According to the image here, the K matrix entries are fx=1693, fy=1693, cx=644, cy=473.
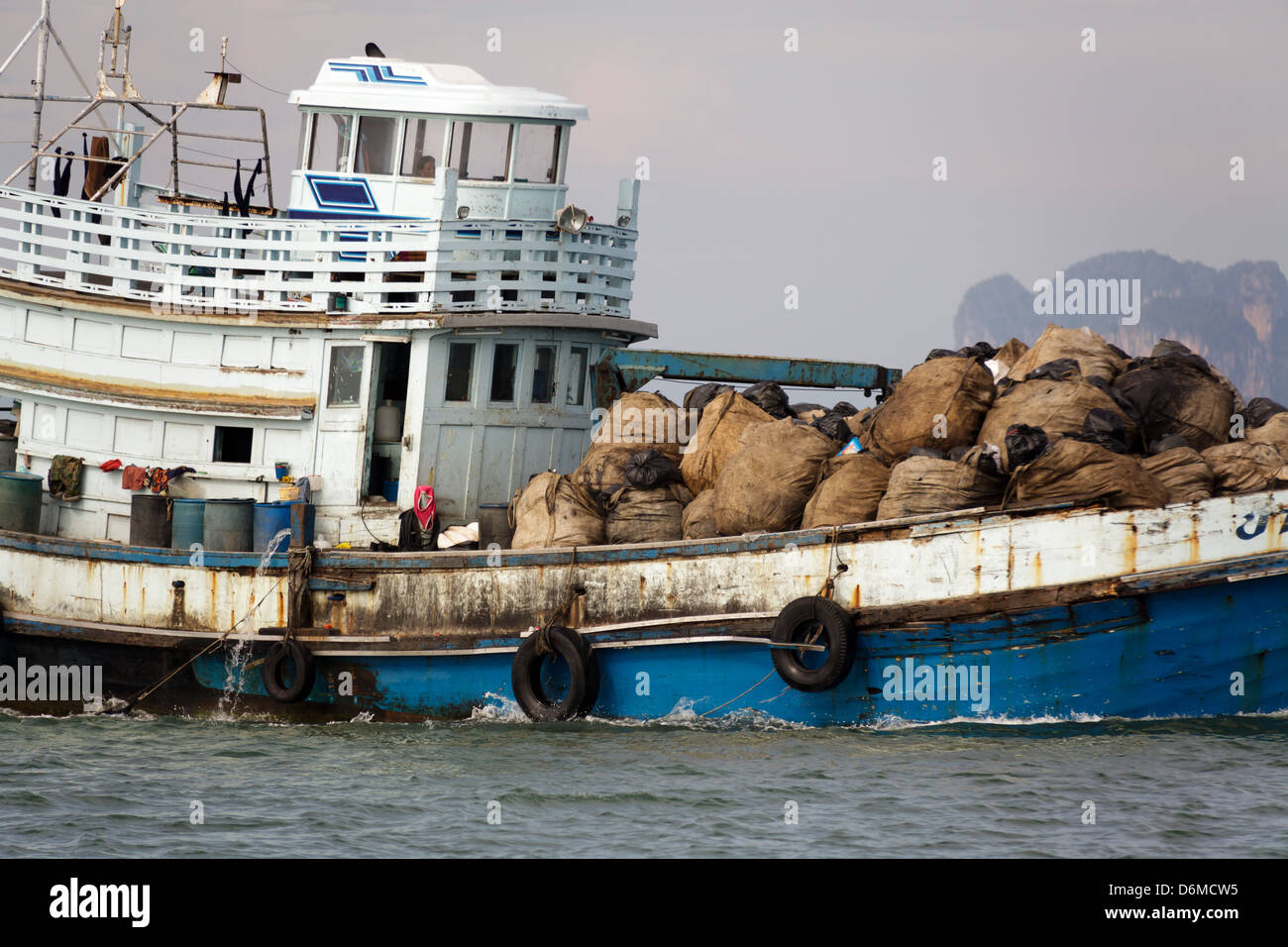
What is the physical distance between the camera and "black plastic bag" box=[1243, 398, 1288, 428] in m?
13.6

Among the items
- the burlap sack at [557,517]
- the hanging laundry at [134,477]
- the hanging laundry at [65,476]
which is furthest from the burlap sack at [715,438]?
the hanging laundry at [65,476]

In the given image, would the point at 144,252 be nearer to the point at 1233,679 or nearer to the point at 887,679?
the point at 887,679

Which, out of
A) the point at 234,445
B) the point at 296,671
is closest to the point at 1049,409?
the point at 296,671

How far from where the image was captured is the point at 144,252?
14867 mm

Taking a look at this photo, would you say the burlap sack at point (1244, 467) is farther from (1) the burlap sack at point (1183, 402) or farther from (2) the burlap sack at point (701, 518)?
(2) the burlap sack at point (701, 518)

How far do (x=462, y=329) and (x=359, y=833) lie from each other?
17.6 feet

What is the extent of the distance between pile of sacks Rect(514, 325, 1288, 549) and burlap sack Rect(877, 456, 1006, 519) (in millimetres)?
10

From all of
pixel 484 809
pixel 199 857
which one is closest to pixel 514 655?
pixel 484 809

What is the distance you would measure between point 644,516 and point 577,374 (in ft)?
7.48

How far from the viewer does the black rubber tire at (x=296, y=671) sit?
13.9 m

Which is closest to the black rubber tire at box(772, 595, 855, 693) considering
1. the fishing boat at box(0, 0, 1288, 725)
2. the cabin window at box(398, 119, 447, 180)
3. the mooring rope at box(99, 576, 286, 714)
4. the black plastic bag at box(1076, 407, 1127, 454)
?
the fishing boat at box(0, 0, 1288, 725)

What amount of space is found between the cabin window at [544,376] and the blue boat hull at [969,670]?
2.74 m

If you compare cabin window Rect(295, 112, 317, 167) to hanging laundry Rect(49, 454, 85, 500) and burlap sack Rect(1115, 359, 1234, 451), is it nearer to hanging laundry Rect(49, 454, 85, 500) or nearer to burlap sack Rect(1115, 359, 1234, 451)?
hanging laundry Rect(49, 454, 85, 500)
